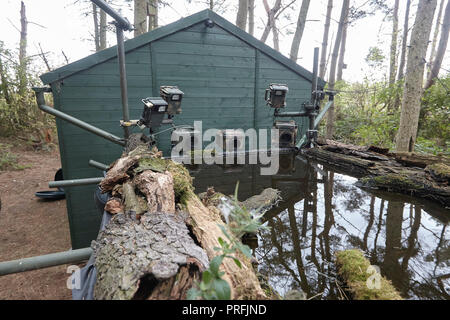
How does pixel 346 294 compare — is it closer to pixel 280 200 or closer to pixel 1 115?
pixel 280 200

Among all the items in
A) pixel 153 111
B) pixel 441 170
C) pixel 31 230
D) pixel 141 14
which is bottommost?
pixel 31 230

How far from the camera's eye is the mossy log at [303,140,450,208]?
8.21 feet

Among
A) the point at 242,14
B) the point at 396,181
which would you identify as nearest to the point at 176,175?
the point at 396,181

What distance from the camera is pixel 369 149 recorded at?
12.8ft

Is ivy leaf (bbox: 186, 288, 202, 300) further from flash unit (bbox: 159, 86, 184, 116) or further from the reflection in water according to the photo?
flash unit (bbox: 159, 86, 184, 116)

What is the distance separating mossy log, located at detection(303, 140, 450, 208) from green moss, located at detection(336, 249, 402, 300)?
161 centimetres

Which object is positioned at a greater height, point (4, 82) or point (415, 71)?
point (4, 82)

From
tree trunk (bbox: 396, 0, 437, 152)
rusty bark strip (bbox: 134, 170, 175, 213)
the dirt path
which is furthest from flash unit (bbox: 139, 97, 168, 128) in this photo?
tree trunk (bbox: 396, 0, 437, 152)

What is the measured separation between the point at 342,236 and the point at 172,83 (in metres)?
4.35

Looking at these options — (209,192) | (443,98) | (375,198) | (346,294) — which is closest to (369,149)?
(375,198)

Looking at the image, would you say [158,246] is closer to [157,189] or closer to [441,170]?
[157,189]

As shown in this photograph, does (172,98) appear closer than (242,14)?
Yes

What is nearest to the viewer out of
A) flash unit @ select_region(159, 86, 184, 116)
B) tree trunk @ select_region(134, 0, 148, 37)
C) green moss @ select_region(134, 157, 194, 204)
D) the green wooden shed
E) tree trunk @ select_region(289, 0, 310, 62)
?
green moss @ select_region(134, 157, 194, 204)

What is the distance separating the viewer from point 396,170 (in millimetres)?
2900
